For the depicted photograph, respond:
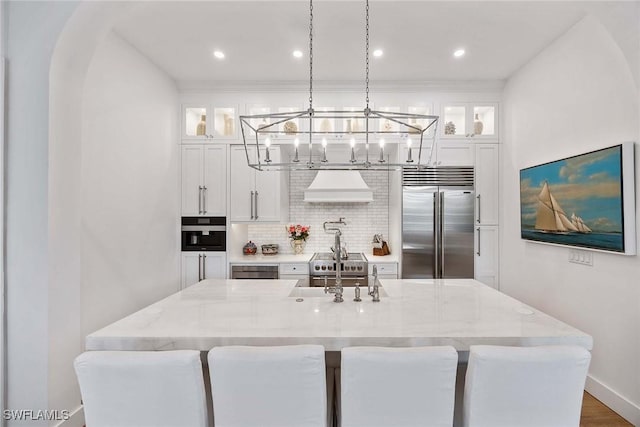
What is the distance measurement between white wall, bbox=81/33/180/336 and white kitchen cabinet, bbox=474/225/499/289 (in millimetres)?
3444

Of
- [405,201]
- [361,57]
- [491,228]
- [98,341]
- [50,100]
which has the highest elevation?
[361,57]

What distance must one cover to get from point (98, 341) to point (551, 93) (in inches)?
150

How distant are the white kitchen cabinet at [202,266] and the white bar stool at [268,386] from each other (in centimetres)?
270

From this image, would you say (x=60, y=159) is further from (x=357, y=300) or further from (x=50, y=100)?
(x=357, y=300)

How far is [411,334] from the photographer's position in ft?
5.34

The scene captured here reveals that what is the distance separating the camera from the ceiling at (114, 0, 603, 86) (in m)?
2.60

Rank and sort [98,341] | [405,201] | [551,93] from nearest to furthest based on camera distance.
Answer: [98,341]
[551,93]
[405,201]

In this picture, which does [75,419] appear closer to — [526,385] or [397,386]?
[397,386]

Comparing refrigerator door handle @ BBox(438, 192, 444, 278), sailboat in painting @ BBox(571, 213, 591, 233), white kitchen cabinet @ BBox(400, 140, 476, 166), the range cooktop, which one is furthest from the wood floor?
white kitchen cabinet @ BBox(400, 140, 476, 166)

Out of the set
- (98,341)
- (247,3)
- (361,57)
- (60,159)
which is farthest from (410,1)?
(98,341)

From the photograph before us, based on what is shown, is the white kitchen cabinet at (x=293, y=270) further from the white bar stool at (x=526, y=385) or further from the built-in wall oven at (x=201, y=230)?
the white bar stool at (x=526, y=385)

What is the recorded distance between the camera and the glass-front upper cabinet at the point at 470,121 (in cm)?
397

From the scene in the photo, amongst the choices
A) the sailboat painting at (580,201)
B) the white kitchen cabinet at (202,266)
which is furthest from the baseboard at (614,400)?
the white kitchen cabinet at (202,266)

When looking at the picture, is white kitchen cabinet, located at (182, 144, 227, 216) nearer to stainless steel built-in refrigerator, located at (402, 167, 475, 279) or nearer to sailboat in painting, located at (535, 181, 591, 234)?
stainless steel built-in refrigerator, located at (402, 167, 475, 279)
